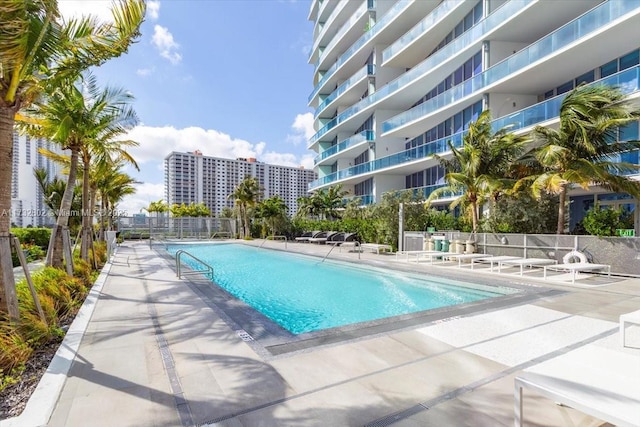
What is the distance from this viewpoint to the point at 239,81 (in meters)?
22.9

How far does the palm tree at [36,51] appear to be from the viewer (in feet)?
12.8

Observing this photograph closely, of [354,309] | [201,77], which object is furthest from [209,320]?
[201,77]

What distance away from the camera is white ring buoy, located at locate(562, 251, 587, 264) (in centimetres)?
1075

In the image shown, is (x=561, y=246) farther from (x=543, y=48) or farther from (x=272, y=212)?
(x=272, y=212)

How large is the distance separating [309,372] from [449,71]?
2357cm

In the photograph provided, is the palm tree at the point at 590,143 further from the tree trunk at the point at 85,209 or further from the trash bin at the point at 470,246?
the tree trunk at the point at 85,209

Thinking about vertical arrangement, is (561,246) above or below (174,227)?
below

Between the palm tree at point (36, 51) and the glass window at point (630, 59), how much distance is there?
18.1 metres

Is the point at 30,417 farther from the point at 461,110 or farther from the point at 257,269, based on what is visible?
the point at 461,110

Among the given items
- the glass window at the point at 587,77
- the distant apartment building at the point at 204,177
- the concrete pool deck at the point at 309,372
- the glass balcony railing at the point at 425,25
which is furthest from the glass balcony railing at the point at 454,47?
the distant apartment building at the point at 204,177

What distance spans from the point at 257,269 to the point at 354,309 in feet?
25.0

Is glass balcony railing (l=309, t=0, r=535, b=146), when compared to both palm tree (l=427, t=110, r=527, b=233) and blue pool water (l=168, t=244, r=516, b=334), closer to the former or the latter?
palm tree (l=427, t=110, r=527, b=233)

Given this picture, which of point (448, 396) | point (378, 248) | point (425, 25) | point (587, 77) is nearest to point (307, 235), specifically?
point (378, 248)

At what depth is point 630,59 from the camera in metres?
14.0
